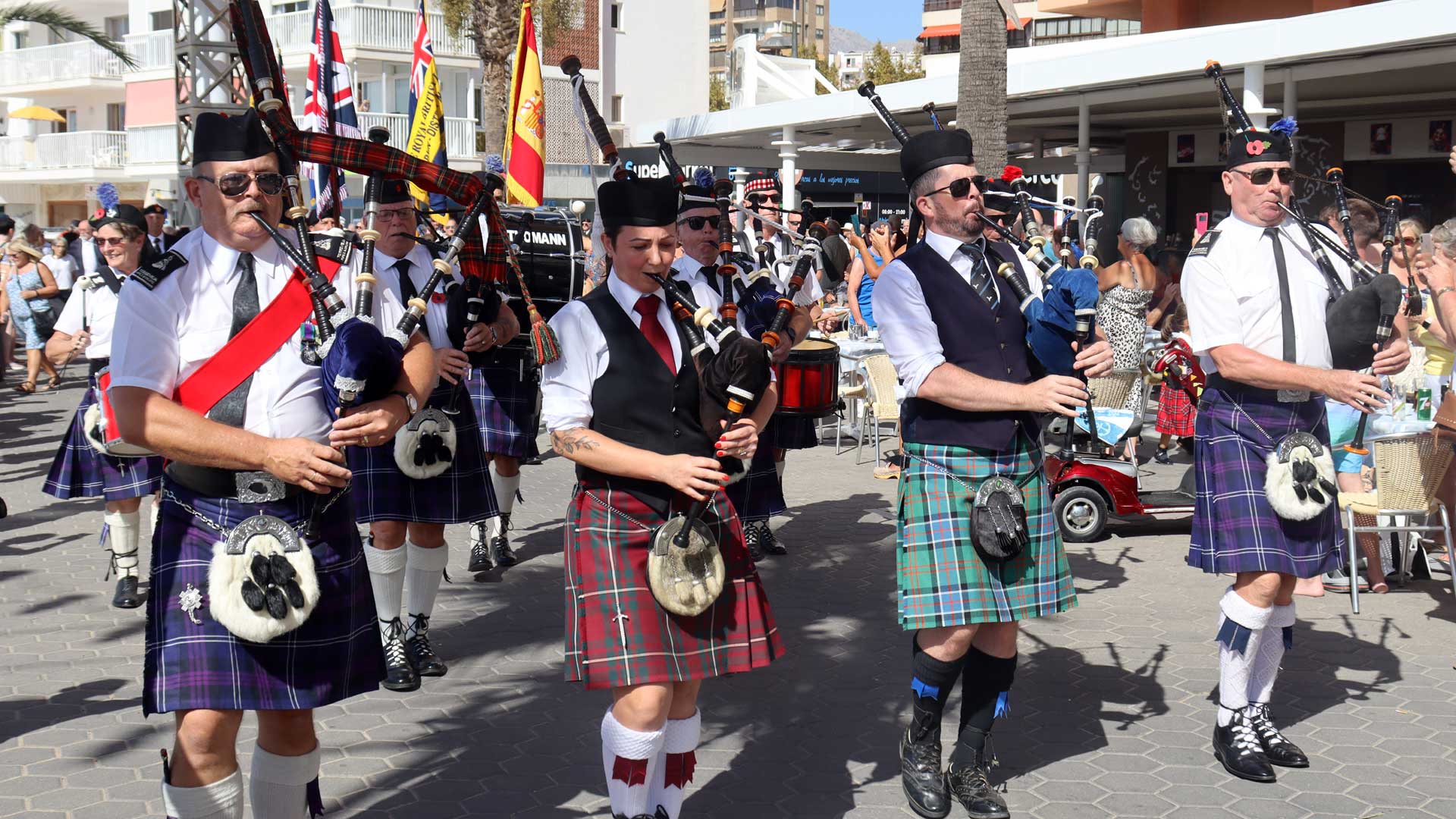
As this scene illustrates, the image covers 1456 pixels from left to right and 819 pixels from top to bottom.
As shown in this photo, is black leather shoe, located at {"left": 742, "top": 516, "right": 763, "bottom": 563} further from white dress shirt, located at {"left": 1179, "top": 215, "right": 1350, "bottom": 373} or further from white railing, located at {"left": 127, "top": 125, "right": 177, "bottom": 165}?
white railing, located at {"left": 127, "top": 125, "right": 177, "bottom": 165}

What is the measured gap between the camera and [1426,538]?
749 cm

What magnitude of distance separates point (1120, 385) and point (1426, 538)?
96.2 inches

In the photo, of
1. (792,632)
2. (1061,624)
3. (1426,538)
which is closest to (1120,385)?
(1426,538)

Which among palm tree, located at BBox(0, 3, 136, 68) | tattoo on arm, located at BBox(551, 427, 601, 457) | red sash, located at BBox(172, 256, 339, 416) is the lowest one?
tattoo on arm, located at BBox(551, 427, 601, 457)

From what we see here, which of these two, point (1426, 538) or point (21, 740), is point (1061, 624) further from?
point (21, 740)

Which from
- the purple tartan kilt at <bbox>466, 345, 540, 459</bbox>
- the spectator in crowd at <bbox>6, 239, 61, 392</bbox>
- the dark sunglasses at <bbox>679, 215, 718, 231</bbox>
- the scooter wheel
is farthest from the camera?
the spectator in crowd at <bbox>6, 239, 61, 392</bbox>

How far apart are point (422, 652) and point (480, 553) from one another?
5.82 feet

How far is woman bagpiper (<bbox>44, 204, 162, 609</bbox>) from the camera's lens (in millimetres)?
6445

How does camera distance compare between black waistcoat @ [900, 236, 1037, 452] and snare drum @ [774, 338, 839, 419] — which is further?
snare drum @ [774, 338, 839, 419]

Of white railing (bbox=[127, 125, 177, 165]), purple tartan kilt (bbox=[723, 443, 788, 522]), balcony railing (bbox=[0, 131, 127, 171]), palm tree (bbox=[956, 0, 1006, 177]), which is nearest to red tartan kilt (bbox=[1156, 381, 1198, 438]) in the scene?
palm tree (bbox=[956, 0, 1006, 177])

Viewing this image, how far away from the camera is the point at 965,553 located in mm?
3967

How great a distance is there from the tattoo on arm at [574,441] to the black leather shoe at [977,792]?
5.37 feet

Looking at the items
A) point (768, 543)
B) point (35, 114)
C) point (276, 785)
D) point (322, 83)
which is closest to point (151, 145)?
point (35, 114)

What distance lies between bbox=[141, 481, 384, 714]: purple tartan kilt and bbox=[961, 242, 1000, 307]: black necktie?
6.15ft
